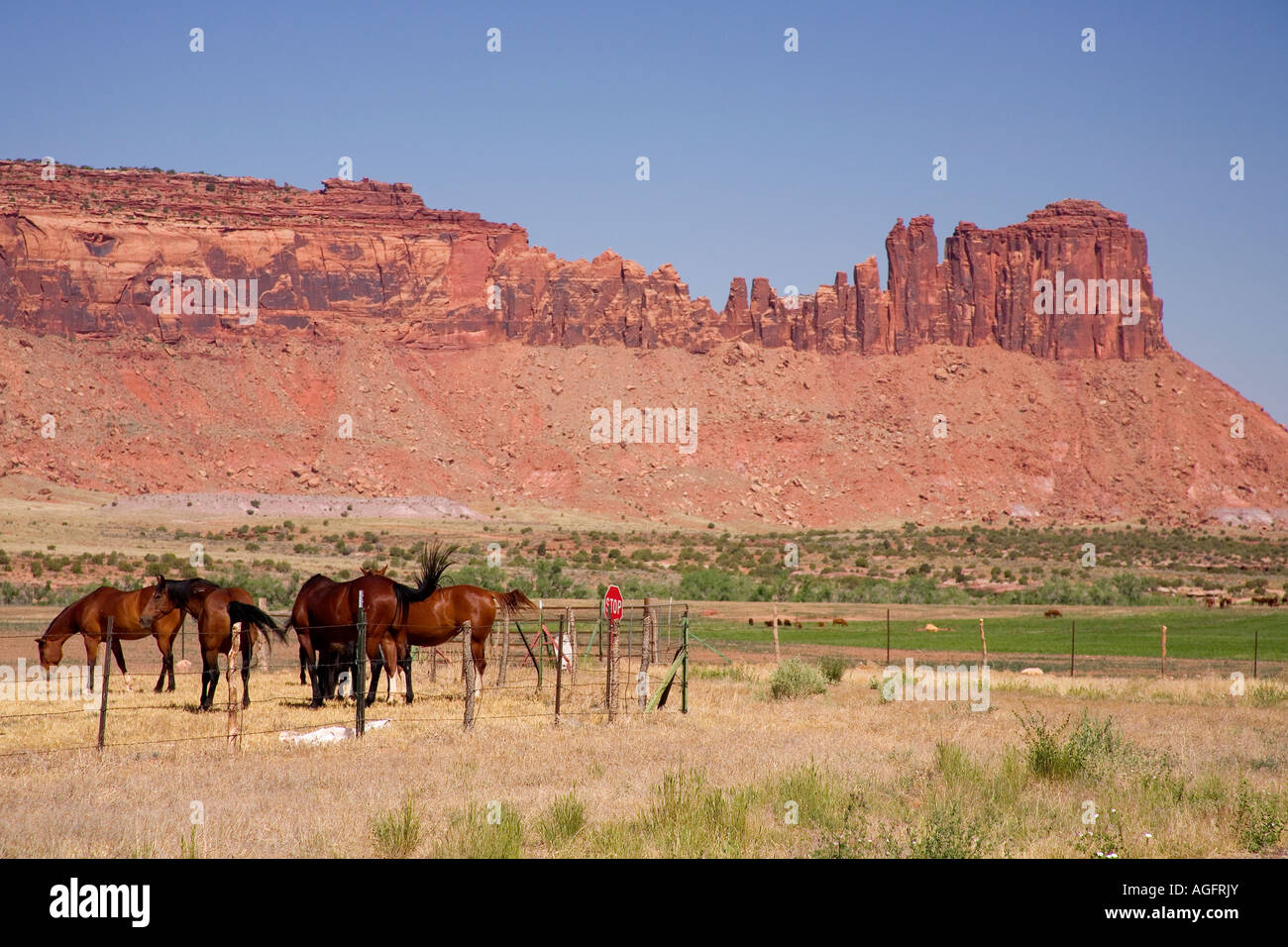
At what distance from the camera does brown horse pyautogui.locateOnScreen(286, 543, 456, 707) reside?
59.3ft

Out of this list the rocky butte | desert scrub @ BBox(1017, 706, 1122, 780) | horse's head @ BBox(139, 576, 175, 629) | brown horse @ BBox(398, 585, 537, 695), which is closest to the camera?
desert scrub @ BBox(1017, 706, 1122, 780)

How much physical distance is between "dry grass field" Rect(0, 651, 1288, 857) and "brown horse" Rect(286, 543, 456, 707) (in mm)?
836

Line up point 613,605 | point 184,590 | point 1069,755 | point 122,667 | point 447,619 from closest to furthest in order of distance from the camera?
point 1069,755 → point 613,605 → point 184,590 → point 447,619 → point 122,667

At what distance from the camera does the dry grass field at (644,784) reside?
10008mm

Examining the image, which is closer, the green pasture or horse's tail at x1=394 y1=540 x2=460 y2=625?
horse's tail at x1=394 y1=540 x2=460 y2=625

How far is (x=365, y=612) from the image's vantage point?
18.0 meters

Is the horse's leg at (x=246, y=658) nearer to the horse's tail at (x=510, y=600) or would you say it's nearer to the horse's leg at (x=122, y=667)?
the horse's leg at (x=122, y=667)

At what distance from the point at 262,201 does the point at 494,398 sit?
32.9 m

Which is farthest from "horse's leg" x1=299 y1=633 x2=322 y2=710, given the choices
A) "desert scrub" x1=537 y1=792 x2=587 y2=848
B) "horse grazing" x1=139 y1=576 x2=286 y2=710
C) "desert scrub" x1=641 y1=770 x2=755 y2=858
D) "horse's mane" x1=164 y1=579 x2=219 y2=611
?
"desert scrub" x1=537 y1=792 x2=587 y2=848

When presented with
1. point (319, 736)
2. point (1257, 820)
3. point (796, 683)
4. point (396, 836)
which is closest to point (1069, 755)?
point (1257, 820)

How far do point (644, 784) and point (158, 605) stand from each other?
891cm

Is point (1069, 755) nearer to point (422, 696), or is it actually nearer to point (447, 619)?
point (447, 619)

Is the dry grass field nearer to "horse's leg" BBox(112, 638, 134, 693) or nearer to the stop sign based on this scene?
"horse's leg" BBox(112, 638, 134, 693)
